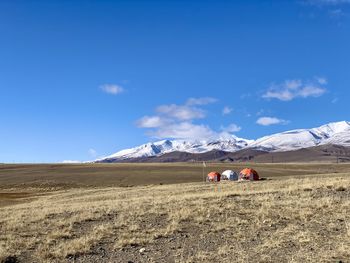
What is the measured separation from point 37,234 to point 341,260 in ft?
35.1

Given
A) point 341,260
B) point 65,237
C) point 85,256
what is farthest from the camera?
point 65,237

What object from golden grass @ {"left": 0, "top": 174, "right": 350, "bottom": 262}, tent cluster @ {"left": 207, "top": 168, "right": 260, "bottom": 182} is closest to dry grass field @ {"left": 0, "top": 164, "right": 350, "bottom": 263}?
golden grass @ {"left": 0, "top": 174, "right": 350, "bottom": 262}

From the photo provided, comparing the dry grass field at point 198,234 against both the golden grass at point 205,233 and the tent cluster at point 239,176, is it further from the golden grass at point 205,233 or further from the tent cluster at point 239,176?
the tent cluster at point 239,176

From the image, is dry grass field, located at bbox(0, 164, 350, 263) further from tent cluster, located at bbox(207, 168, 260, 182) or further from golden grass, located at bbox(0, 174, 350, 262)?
tent cluster, located at bbox(207, 168, 260, 182)

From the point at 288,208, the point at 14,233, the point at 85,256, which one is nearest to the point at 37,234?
the point at 14,233

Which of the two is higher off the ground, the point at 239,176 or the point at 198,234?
the point at 239,176

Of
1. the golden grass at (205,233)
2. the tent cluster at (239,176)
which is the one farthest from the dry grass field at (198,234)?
the tent cluster at (239,176)

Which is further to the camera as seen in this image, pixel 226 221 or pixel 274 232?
pixel 226 221

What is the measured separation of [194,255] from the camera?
39.9 feet

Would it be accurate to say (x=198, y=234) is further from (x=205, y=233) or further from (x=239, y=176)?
(x=239, y=176)

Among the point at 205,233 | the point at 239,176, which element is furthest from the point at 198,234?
the point at 239,176

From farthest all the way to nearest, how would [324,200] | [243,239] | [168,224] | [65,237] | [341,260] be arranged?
[324,200]
[168,224]
[65,237]
[243,239]
[341,260]

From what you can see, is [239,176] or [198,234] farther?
[239,176]

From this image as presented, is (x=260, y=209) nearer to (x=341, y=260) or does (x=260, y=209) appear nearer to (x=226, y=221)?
(x=226, y=221)
